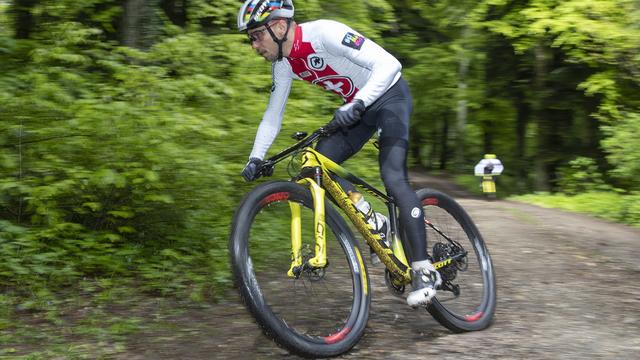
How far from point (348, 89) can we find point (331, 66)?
25 centimetres

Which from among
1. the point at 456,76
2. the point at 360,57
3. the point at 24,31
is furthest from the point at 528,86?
the point at 360,57

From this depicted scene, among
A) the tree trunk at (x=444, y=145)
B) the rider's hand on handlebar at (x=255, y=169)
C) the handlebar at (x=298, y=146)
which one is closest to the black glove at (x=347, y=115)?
the handlebar at (x=298, y=146)

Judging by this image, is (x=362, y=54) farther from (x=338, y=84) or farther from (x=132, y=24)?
(x=132, y=24)

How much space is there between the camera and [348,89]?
179 inches

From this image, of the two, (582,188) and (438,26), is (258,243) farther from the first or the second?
(438,26)

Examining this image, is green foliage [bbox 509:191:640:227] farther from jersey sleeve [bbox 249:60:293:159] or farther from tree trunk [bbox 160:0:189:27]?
jersey sleeve [bbox 249:60:293:159]

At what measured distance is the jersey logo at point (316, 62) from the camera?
4.29 m

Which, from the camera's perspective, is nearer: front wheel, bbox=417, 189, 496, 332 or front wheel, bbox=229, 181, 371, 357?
front wheel, bbox=229, 181, 371, 357

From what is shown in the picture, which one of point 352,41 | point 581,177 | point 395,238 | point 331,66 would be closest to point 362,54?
point 352,41

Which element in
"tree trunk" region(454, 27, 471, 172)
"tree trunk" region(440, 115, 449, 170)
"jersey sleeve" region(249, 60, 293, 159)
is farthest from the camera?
"tree trunk" region(440, 115, 449, 170)

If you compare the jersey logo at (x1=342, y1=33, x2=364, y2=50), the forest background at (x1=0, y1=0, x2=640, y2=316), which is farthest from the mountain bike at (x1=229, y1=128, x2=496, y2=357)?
the forest background at (x1=0, y1=0, x2=640, y2=316)

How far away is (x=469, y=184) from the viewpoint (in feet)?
71.3

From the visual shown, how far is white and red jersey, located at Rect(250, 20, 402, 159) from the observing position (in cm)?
418

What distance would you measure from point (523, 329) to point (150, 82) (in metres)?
3.50
